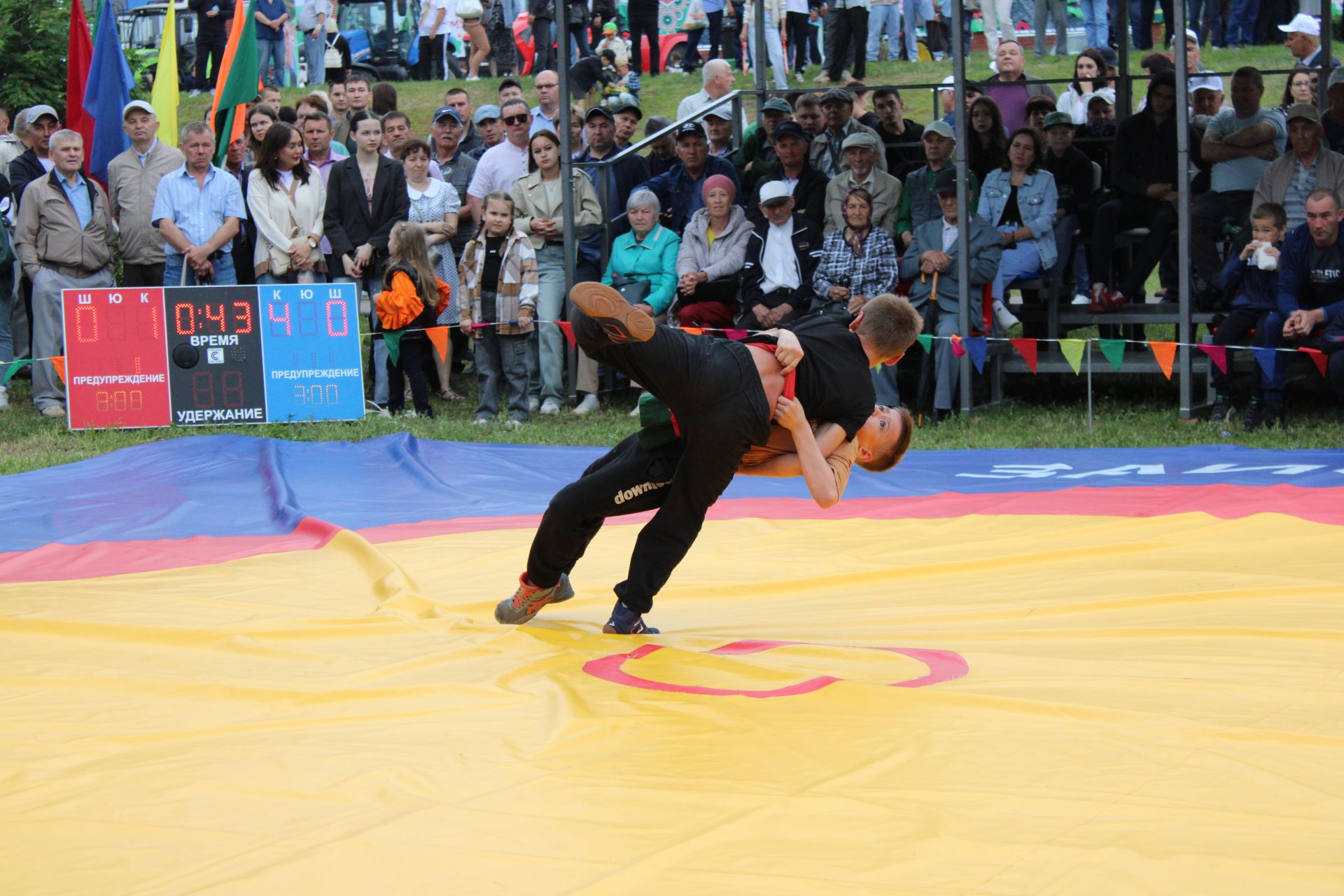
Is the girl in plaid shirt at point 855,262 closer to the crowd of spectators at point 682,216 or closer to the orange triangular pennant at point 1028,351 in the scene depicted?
the crowd of spectators at point 682,216

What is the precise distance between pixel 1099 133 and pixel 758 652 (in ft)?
31.6

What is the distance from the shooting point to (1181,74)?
396 inches

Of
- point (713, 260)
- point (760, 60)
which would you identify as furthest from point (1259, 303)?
point (760, 60)

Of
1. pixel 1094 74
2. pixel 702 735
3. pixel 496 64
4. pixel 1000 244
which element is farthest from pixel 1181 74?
pixel 496 64

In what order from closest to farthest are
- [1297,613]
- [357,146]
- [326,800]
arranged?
[326,800]
[1297,613]
[357,146]

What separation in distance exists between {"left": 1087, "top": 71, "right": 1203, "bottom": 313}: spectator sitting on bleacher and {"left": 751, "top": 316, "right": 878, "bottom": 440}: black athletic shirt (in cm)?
701

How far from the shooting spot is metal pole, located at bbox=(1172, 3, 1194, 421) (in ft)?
32.6

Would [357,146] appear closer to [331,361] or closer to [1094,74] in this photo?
[331,361]

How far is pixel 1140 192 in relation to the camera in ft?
38.0

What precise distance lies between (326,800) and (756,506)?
4.68 m

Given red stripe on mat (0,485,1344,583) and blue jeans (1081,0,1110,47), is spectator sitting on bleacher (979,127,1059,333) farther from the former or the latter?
blue jeans (1081,0,1110,47)

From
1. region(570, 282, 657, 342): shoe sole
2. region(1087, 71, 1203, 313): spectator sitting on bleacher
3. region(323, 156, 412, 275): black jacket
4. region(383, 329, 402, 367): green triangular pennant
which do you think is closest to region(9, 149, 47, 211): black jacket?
region(323, 156, 412, 275): black jacket

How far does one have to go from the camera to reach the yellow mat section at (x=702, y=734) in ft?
9.55

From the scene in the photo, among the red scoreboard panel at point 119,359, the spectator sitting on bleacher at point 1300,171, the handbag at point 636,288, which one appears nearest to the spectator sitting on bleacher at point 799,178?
the handbag at point 636,288
